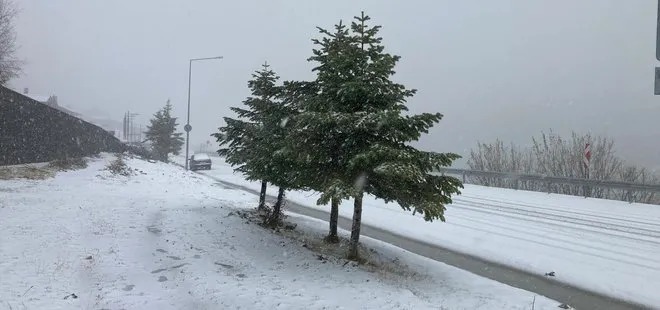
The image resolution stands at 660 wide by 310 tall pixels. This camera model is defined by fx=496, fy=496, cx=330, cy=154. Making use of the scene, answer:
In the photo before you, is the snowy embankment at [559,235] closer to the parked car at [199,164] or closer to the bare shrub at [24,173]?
the bare shrub at [24,173]

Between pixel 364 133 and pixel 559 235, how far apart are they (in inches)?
281

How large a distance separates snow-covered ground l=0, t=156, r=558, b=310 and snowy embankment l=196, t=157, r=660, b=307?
2007 millimetres

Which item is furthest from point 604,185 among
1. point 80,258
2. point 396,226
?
point 80,258

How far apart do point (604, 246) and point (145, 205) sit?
11.2 m

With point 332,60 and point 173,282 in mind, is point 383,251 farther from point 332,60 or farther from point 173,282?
point 173,282

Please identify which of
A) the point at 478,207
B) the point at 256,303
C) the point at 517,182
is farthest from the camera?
the point at 517,182

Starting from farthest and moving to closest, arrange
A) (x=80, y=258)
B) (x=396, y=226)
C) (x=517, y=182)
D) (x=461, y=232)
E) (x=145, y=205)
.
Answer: (x=517, y=182) < (x=396, y=226) < (x=461, y=232) < (x=145, y=205) < (x=80, y=258)

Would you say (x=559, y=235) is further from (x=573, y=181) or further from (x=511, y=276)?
(x=573, y=181)

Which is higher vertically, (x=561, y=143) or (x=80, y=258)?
(x=561, y=143)

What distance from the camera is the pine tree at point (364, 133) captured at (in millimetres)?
8078

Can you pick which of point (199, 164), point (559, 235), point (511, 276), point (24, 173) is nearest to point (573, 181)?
point (559, 235)

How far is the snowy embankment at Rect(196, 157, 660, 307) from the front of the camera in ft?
31.3

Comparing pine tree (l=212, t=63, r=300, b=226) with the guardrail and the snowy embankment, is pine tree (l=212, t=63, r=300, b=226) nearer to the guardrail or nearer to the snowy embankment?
the snowy embankment

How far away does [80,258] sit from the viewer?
7160 millimetres
